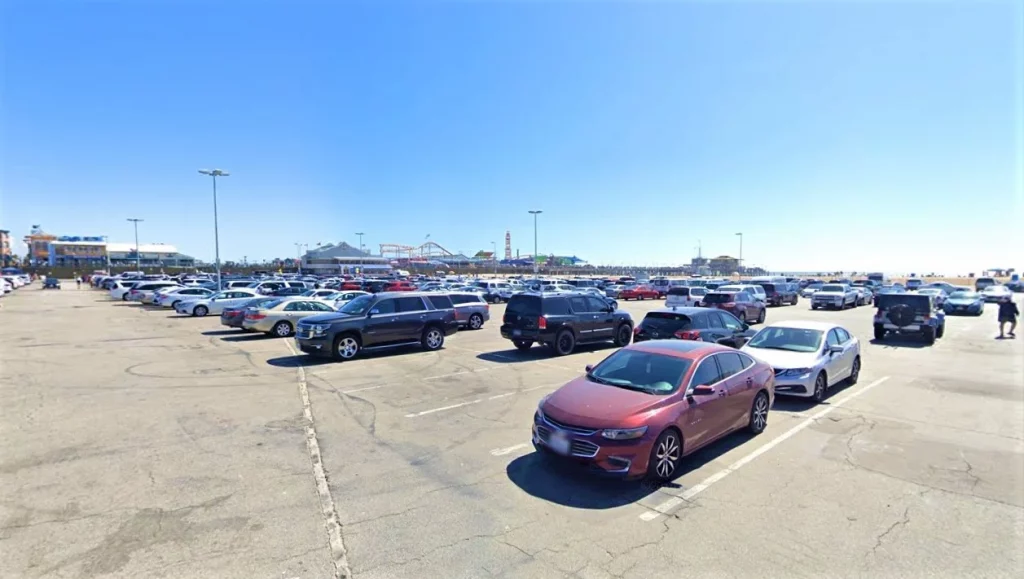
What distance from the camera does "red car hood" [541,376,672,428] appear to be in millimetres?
5660

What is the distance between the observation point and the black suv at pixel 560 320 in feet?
48.1

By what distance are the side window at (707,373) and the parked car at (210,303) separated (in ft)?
84.7

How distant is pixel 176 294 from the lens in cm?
3203

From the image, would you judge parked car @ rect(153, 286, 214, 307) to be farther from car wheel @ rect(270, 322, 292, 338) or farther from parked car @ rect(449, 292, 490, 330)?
parked car @ rect(449, 292, 490, 330)

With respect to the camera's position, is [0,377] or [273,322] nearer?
[0,377]

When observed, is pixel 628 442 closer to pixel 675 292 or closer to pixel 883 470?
pixel 883 470

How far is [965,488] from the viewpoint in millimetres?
5758

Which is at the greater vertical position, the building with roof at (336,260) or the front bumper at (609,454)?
the building with roof at (336,260)

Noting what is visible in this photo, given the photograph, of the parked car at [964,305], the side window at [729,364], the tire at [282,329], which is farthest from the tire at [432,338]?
the parked car at [964,305]

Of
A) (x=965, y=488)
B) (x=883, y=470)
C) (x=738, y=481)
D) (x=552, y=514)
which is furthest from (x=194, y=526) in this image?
(x=965, y=488)

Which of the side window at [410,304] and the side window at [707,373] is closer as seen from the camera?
the side window at [707,373]

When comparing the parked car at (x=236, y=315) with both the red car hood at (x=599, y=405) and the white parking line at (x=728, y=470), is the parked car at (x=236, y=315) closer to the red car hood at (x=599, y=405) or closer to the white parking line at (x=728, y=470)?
the red car hood at (x=599, y=405)

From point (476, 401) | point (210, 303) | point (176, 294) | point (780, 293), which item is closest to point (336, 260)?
point (176, 294)

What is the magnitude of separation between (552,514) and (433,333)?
36.7 feet
